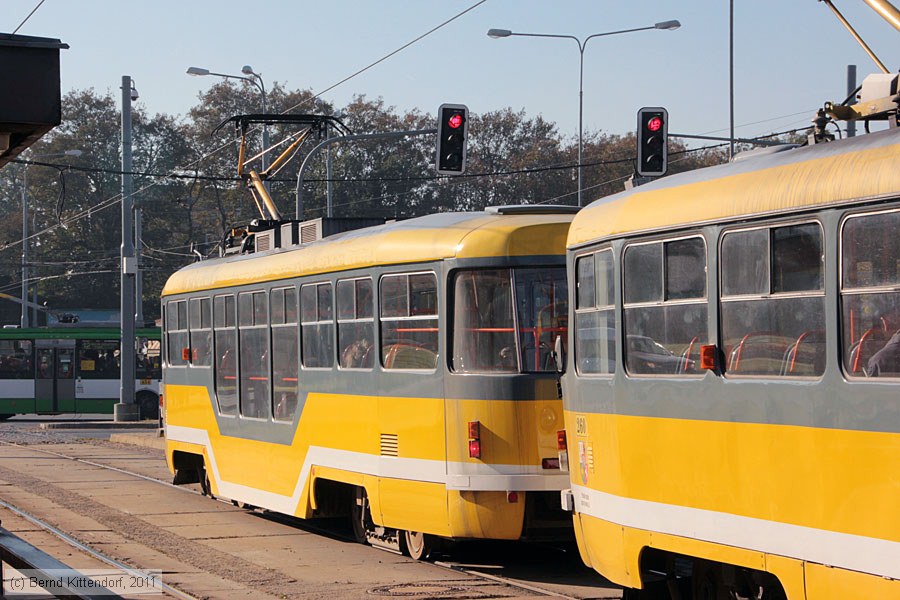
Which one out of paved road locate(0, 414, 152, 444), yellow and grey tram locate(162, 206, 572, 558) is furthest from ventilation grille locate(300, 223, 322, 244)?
paved road locate(0, 414, 152, 444)

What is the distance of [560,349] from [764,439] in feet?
9.67

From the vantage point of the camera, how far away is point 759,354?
23.1ft

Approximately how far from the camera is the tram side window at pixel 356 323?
489 inches

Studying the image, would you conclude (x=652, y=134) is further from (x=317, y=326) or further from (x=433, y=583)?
(x=433, y=583)

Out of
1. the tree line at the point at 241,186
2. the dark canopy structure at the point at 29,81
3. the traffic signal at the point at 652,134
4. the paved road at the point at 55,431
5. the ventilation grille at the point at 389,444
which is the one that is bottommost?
the paved road at the point at 55,431

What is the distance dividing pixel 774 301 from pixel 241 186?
2701 inches

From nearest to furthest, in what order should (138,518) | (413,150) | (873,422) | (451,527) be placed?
(873,422) → (451,527) → (138,518) → (413,150)

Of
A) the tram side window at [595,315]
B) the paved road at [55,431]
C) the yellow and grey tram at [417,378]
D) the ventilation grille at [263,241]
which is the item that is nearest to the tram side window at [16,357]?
the paved road at [55,431]

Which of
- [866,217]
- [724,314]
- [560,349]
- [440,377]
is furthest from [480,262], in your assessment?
[866,217]

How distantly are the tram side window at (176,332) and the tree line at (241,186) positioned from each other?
52.8 m

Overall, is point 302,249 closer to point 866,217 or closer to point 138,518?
point 138,518

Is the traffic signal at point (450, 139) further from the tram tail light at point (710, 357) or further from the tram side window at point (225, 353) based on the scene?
the tram tail light at point (710, 357)

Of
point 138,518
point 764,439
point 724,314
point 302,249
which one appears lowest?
point 138,518

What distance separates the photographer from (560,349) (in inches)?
381
